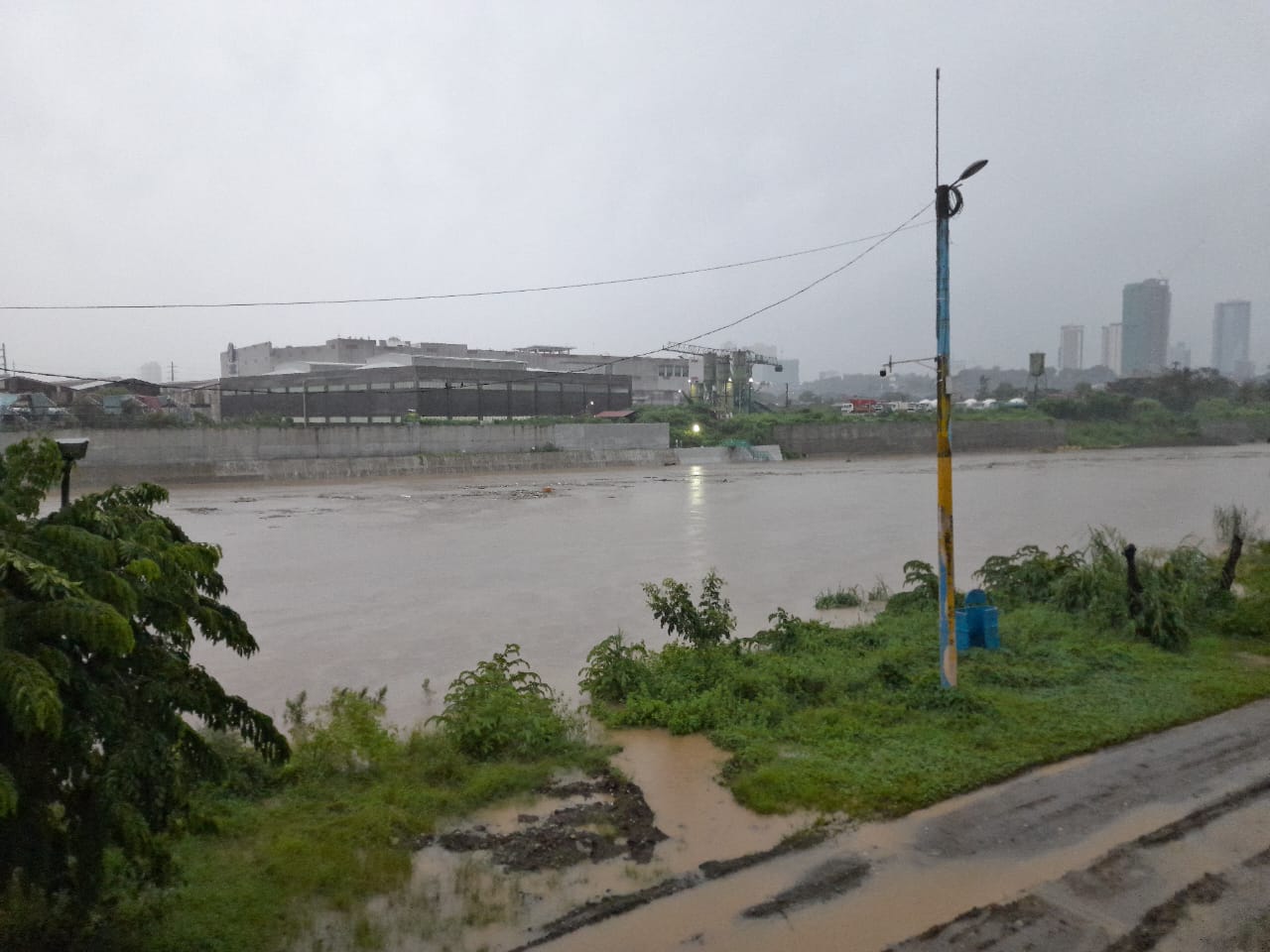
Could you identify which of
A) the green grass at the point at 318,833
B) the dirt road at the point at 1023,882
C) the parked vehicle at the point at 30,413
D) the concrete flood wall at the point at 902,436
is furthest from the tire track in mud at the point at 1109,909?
the concrete flood wall at the point at 902,436

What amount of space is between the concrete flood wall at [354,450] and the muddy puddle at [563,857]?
106ft

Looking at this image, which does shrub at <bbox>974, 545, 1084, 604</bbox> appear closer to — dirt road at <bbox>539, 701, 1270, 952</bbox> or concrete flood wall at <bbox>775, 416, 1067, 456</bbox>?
dirt road at <bbox>539, 701, 1270, 952</bbox>

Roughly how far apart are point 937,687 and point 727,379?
5559cm

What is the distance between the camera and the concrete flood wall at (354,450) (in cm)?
3444

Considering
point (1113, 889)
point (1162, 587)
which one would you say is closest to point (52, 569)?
point (1113, 889)

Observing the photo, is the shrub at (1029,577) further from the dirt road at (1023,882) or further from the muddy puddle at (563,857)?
the muddy puddle at (563,857)

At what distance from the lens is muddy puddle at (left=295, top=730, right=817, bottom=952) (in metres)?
4.27

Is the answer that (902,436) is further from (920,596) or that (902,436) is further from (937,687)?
(937,687)

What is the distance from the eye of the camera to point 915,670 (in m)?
8.09

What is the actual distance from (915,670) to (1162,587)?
13.2ft

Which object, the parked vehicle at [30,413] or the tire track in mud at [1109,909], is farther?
the parked vehicle at [30,413]

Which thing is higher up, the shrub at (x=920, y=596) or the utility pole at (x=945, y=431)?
the utility pole at (x=945, y=431)

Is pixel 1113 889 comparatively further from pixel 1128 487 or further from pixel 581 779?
pixel 1128 487

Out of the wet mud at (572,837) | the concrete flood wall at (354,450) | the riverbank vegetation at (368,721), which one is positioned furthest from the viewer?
the concrete flood wall at (354,450)
